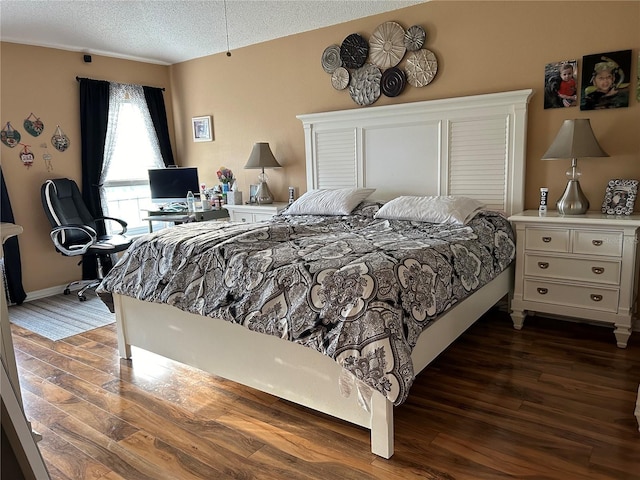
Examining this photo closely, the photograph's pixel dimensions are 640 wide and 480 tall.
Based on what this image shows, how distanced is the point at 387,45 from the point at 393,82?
301mm

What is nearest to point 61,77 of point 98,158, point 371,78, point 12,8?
point 98,158

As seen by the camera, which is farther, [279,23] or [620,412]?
[279,23]

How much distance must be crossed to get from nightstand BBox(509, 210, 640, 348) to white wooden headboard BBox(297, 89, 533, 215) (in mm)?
459

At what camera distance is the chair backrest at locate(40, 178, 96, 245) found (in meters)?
4.31

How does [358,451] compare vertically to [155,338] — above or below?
below

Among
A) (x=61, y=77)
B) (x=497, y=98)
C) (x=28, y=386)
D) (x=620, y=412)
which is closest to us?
(x=620, y=412)

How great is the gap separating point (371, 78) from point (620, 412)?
9.77ft

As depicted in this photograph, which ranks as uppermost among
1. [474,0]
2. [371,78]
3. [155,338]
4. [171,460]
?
[474,0]

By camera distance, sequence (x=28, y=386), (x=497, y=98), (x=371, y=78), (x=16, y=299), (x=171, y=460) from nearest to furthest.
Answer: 1. (x=171, y=460)
2. (x=28, y=386)
3. (x=497, y=98)
4. (x=371, y=78)
5. (x=16, y=299)

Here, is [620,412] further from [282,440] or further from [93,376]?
[93,376]

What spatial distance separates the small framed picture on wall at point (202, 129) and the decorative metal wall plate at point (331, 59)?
168cm

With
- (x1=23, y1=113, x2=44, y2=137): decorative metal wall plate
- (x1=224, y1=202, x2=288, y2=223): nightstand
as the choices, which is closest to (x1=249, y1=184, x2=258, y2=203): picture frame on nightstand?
(x1=224, y1=202, x2=288, y2=223): nightstand

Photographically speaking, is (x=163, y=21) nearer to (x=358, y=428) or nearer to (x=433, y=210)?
(x=433, y=210)

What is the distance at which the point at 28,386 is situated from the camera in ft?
8.71
